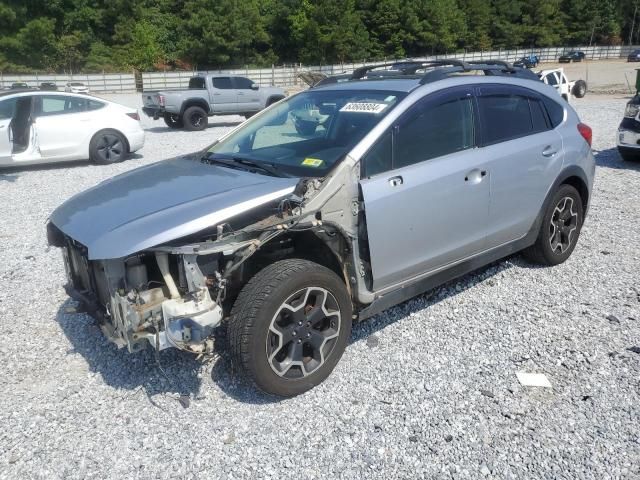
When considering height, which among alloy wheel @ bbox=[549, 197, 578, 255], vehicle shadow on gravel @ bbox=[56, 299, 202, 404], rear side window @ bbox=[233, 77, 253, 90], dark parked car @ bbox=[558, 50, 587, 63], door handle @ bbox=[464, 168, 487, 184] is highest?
dark parked car @ bbox=[558, 50, 587, 63]

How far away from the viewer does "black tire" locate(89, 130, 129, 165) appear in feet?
35.6

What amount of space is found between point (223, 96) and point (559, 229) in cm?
1476

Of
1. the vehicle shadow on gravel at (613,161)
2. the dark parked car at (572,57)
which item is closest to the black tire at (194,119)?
the vehicle shadow on gravel at (613,161)

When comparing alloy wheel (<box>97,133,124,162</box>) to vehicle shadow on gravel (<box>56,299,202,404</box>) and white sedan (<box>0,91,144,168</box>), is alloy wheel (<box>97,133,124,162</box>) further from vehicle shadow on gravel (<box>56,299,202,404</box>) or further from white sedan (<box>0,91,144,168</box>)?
vehicle shadow on gravel (<box>56,299,202,404</box>)

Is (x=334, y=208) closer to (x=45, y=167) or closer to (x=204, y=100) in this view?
(x=45, y=167)

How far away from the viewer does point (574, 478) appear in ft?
8.68

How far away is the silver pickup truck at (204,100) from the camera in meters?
16.9

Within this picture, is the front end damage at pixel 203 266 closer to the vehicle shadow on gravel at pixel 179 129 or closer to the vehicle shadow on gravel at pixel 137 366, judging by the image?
the vehicle shadow on gravel at pixel 137 366

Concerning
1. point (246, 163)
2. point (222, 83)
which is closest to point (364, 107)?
point (246, 163)

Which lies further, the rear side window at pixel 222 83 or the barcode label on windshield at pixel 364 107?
the rear side window at pixel 222 83

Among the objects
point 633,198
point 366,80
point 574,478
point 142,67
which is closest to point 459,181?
point 366,80

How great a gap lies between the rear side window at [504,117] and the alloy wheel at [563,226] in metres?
0.82

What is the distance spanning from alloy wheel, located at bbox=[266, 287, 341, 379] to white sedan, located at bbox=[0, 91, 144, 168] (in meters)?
8.80

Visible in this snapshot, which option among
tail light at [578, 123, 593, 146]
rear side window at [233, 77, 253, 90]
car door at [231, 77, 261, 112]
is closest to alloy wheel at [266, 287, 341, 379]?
tail light at [578, 123, 593, 146]
